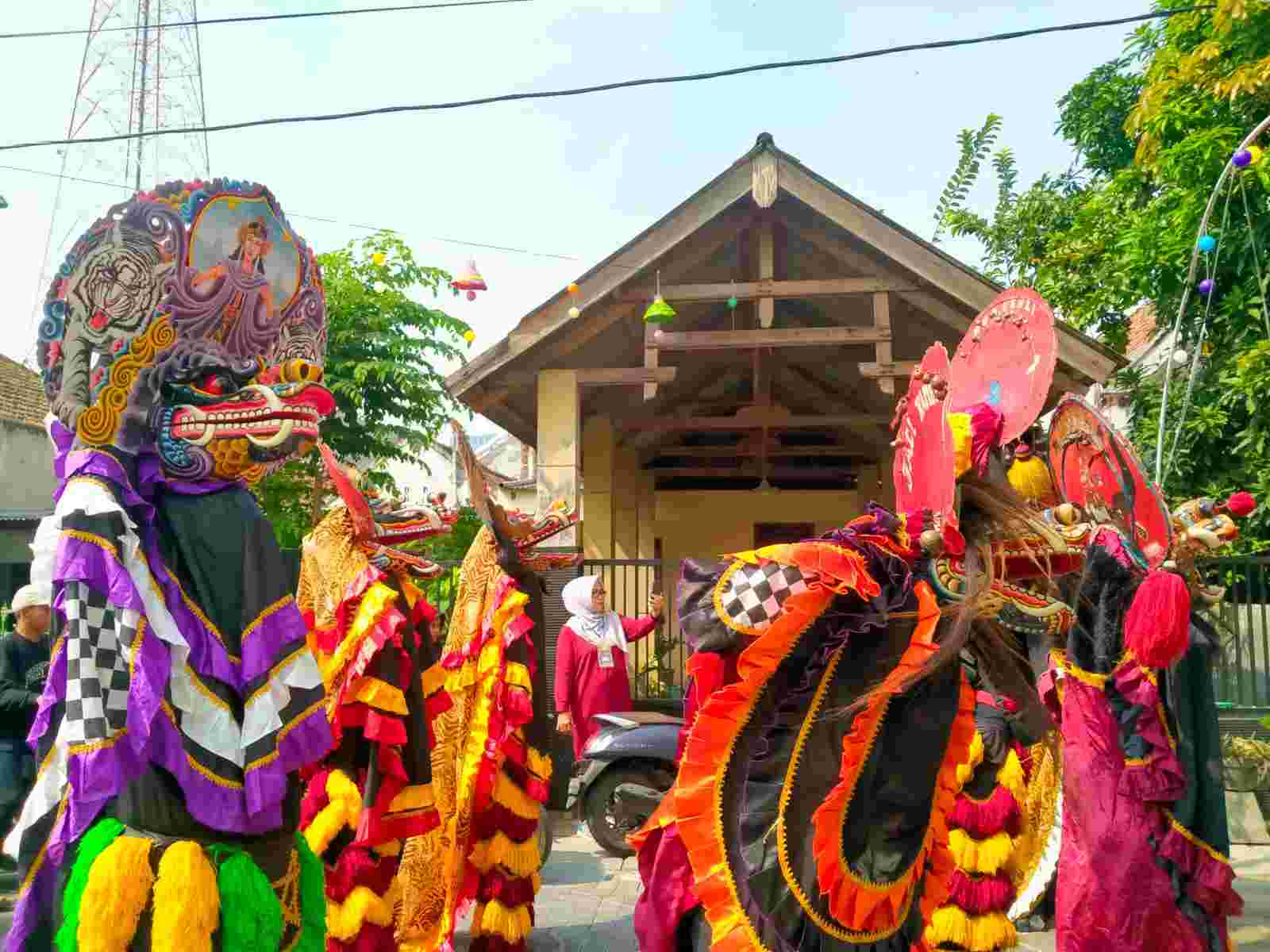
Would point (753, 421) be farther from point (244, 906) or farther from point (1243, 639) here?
point (244, 906)

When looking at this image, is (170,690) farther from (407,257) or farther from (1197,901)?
(407,257)

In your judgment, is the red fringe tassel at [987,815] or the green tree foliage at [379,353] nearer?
the red fringe tassel at [987,815]

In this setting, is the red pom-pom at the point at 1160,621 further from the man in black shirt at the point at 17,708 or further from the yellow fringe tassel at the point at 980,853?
the man in black shirt at the point at 17,708

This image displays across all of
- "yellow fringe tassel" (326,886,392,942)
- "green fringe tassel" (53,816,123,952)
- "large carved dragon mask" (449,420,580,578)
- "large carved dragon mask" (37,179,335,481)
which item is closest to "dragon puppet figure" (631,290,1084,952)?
"large carved dragon mask" (37,179,335,481)

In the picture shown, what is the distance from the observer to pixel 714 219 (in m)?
9.91

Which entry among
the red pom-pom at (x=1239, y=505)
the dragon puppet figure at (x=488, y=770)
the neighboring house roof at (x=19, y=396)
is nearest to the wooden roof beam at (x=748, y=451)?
the dragon puppet figure at (x=488, y=770)

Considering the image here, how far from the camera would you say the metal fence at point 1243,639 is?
33.0 ft

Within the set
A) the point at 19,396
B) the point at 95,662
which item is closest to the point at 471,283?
the point at 95,662

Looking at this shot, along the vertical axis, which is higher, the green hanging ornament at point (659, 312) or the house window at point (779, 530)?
the green hanging ornament at point (659, 312)

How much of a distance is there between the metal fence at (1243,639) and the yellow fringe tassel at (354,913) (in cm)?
765

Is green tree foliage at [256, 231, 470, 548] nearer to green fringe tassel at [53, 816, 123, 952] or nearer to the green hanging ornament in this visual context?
the green hanging ornament

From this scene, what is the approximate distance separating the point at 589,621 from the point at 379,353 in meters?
7.22

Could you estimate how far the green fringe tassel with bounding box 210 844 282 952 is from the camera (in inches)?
118

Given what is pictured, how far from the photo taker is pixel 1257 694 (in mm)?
10195
